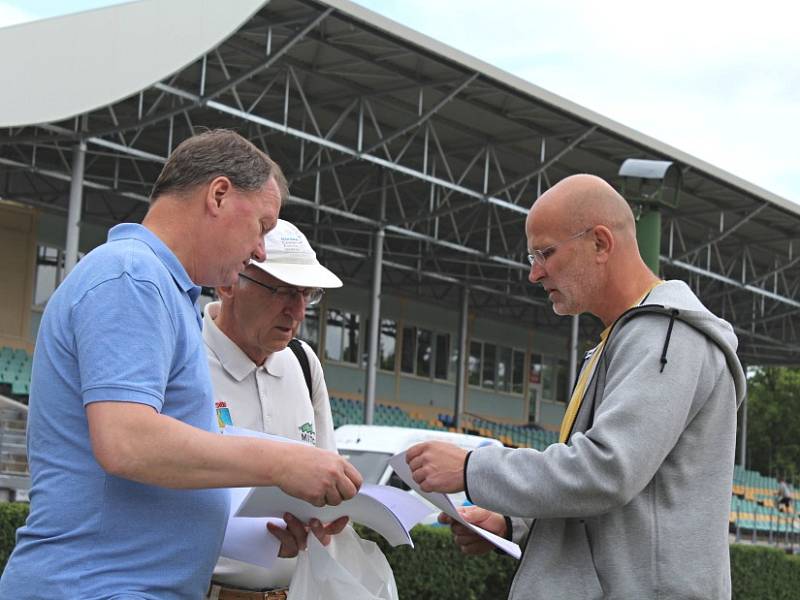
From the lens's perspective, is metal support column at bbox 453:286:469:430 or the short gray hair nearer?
the short gray hair

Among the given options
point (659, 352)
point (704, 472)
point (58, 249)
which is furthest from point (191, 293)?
point (58, 249)

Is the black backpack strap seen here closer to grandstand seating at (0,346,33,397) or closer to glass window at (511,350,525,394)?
grandstand seating at (0,346,33,397)

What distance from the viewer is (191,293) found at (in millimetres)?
2797

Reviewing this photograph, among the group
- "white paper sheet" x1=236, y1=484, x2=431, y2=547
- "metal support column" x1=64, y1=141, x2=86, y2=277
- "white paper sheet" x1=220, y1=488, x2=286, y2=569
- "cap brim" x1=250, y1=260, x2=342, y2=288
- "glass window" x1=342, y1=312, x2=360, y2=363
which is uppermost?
"metal support column" x1=64, y1=141, x2=86, y2=277

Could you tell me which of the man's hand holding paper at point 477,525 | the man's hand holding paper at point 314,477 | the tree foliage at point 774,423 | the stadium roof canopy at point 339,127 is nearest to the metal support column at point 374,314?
the stadium roof canopy at point 339,127

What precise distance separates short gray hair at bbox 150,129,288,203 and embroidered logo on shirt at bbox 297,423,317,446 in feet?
3.93

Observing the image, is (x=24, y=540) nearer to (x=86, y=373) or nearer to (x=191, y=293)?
(x=86, y=373)

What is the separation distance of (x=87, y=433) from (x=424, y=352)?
39640 millimetres

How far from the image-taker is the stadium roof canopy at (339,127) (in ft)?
62.4

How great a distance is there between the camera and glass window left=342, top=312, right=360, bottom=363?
127 feet

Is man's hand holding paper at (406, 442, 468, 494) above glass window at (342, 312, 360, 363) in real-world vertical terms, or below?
below

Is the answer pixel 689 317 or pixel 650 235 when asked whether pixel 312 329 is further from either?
pixel 689 317

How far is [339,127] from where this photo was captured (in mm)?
24000

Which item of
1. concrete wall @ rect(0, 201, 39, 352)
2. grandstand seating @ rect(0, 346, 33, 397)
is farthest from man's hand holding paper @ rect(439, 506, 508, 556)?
concrete wall @ rect(0, 201, 39, 352)
